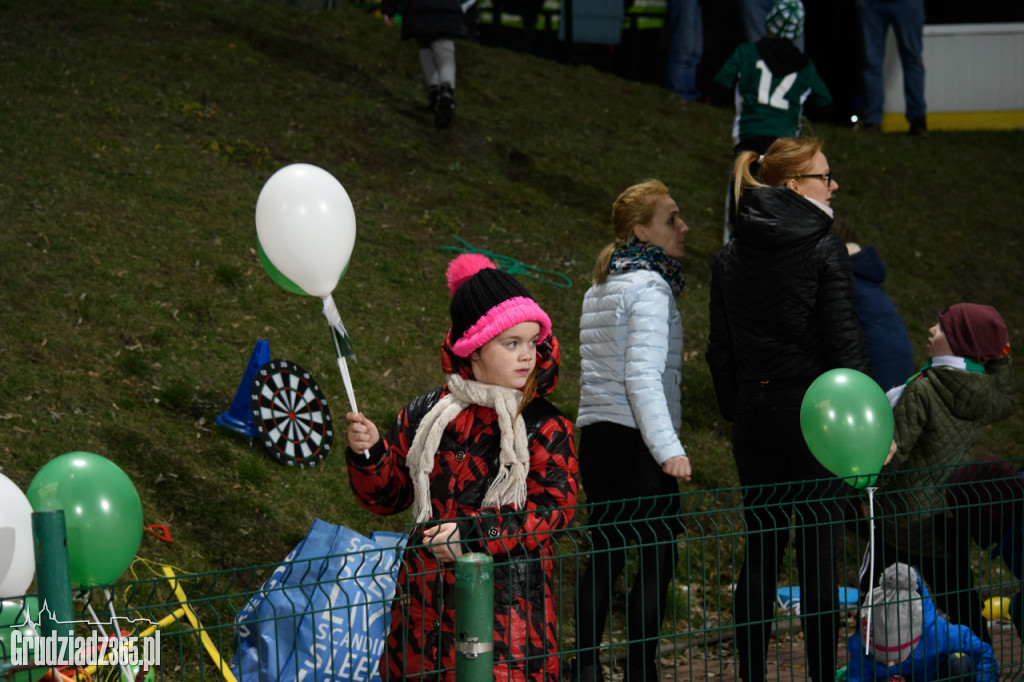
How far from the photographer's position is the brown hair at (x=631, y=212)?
14.3 feet

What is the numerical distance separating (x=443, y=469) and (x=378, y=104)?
8.80m

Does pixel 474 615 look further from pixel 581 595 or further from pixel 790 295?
pixel 790 295

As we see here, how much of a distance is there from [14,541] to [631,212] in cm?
262

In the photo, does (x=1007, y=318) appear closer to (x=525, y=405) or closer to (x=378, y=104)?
(x=378, y=104)

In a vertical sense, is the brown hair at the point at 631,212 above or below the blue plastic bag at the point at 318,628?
above

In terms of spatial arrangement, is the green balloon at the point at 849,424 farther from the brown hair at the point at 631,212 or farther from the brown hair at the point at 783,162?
the brown hair at the point at 631,212

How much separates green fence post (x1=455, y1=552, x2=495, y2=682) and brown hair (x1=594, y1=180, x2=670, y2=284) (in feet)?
6.67

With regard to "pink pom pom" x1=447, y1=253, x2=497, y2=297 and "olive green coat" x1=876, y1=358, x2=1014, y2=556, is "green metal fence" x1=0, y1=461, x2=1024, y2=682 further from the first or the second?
"pink pom pom" x1=447, y1=253, x2=497, y2=297

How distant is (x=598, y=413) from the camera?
4238 mm

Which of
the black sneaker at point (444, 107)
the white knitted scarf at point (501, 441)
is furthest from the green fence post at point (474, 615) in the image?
the black sneaker at point (444, 107)

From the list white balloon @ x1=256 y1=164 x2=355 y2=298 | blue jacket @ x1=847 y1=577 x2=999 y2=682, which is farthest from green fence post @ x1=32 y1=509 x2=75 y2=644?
blue jacket @ x1=847 y1=577 x2=999 y2=682

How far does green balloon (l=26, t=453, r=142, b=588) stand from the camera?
8.31 feet

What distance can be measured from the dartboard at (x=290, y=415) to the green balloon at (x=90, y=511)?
9.90 ft

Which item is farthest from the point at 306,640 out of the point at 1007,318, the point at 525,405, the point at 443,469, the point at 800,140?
the point at 1007,318
